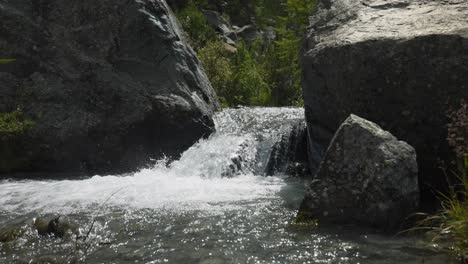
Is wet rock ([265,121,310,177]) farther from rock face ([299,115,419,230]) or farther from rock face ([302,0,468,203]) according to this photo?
rock face ([299,115,419,230])

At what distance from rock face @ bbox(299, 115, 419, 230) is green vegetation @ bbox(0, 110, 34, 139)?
28.1ft

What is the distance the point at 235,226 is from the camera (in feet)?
20.7

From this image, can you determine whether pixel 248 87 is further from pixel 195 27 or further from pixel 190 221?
pixel 190 221

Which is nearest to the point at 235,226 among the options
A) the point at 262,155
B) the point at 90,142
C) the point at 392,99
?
the point at 392,99

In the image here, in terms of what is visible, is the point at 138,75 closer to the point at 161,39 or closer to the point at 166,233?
the point at 161,39

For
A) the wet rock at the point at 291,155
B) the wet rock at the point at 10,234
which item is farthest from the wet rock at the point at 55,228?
the wet rock at the point at 291,155

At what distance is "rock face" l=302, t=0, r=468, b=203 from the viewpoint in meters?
7.31

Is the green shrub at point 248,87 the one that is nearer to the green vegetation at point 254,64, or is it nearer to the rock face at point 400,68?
the green vegetation at point 254,64

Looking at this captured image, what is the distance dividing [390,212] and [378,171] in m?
0.60

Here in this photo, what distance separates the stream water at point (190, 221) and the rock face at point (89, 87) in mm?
1103

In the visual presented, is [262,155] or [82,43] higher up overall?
[82,43]

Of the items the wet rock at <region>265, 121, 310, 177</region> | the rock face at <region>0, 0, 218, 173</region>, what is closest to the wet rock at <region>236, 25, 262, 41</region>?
the rock face at <region>0, 0, 218, 173</region>

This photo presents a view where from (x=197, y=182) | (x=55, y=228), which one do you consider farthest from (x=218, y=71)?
(x=55, y=228)

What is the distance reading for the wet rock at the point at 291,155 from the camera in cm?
1135
